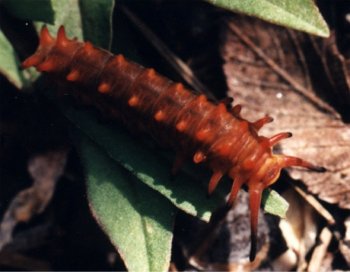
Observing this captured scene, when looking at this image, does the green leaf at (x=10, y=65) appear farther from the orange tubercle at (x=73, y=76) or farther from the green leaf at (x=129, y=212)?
the green leaf at (x=129, y=212)

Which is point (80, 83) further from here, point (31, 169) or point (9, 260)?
point (9, 260)

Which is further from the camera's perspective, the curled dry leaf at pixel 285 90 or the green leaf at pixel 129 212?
the curled dry leaf at pixel 285 90

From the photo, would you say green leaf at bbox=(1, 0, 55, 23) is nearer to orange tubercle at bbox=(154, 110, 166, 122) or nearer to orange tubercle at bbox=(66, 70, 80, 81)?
orange tubercle at bbox=(66, 70, 80, 81)

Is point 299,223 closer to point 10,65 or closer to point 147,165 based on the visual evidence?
point 147,165

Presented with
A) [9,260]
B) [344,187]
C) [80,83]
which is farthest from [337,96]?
[9,260]

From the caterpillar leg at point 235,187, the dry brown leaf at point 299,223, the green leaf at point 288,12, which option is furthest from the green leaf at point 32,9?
the dry brown leaf at point 299,223
